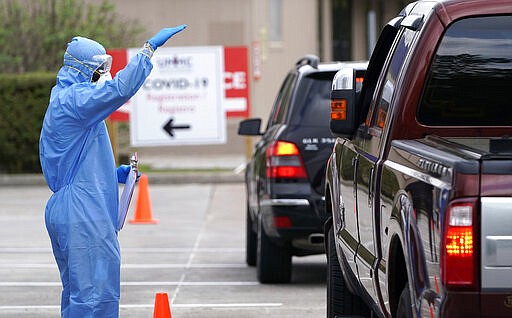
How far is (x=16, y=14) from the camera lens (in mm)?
24875

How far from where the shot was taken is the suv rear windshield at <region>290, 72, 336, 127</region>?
10562 millimetres

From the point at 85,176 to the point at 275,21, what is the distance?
22.9m

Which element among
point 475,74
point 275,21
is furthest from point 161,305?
point 275,21

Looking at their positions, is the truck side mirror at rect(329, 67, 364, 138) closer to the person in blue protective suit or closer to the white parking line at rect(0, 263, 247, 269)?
the person in blue protective suit

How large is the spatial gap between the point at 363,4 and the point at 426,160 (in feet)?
89.3

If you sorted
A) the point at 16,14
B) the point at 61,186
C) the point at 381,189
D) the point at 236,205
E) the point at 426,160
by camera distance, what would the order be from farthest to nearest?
the point at 16,14 → the point at 236,205 → the point at 61,186 → the point at 381,189 → the point at 426,160

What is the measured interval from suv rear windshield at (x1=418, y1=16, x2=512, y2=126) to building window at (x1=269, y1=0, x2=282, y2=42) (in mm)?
23862

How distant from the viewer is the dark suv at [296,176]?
1034 centimetres

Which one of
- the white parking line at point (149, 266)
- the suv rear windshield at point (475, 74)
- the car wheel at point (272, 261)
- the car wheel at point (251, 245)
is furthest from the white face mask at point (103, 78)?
the white parking line at point (149, 266)

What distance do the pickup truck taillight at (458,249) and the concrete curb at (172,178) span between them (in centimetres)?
1736

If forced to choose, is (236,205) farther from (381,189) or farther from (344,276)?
(381,189)

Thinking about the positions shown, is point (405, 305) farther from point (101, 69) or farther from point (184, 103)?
point (184, 103)

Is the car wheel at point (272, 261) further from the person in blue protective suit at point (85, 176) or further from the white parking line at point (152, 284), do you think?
the person in blue protective suit at point (85, 176)

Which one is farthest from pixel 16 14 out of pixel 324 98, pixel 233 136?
pixel 324 98
